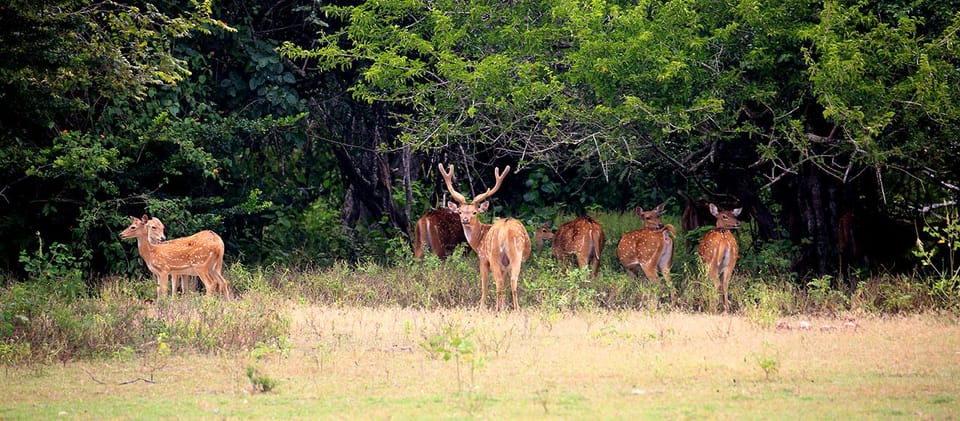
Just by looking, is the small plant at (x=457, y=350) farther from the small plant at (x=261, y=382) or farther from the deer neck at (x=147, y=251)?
the deer neck at (x=147, y=251)

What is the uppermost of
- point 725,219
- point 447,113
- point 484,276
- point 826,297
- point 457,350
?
point 447,113

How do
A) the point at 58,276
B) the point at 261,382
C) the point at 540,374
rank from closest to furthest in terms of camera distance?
1. the point at 261,382
2. the point at 540,374
3. the point at 58,276

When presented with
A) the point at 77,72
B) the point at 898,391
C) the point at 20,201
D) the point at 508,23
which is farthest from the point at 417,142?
the point at 898,391

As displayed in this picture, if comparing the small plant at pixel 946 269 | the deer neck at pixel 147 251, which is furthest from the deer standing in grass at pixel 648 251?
the deer neck at pixel 147 251

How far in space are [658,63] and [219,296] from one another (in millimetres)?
5374

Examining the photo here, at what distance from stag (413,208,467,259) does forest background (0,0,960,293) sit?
0.33 meters

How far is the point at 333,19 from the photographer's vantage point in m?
17.1

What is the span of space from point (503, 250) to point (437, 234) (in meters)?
3.22

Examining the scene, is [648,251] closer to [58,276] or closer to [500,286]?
[500,286]

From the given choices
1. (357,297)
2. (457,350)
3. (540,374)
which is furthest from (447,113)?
(540,374)

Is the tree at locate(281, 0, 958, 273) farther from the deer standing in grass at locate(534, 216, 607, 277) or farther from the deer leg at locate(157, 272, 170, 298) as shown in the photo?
the deer leg at locate(157, 272, 170, 298)

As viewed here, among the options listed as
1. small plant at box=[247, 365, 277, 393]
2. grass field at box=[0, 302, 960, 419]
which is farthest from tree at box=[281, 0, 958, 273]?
small plant at box=[247, 365, 277, 393]

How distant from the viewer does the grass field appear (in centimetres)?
802

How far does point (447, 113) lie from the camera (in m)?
14.4
